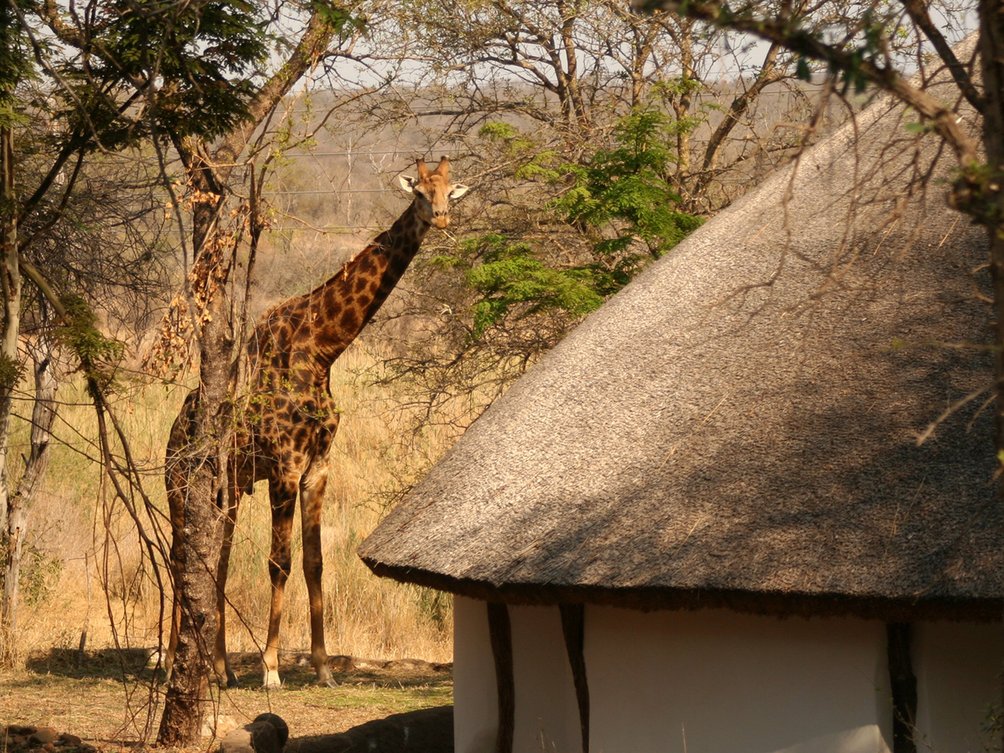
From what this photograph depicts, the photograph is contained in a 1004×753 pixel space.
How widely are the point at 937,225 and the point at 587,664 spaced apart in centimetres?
272

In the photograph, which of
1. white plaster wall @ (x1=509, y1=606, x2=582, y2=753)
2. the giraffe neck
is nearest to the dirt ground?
white plaster wall @ (x1=509, y1=606, x2=582, y2=753)

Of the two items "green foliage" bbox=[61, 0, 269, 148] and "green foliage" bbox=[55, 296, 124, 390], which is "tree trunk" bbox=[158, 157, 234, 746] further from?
"green foliage" bbox=[55, 296, 124, 390]

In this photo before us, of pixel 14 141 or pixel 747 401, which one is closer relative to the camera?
pixel 747 401

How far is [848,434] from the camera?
18.1 ft

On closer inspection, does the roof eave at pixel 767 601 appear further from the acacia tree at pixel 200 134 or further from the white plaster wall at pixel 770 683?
the acacia tree at pixel 200 134

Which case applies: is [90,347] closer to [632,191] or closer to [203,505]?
[203,505]

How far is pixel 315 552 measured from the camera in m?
10.2

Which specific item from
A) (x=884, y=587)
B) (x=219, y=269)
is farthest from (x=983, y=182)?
(x=219, y=269)

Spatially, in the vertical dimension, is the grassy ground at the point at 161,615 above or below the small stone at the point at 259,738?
above

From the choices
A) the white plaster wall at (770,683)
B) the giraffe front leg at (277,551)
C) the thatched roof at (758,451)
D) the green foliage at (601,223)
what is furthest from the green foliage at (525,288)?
the white plaster wall at (770,683)

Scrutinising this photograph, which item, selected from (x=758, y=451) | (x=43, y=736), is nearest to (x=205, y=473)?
(x=43, y=736)

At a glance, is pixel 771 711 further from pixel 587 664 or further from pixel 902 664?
pixel 587 664

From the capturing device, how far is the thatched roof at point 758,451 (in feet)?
16.3

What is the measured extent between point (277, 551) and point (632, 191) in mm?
3627
